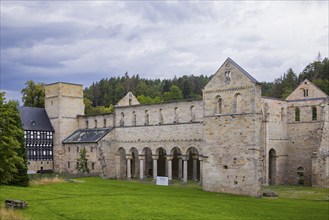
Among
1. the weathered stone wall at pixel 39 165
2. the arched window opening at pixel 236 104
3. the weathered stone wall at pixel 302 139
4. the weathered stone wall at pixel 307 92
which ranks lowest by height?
the weathered stone wall at pixel 39 165

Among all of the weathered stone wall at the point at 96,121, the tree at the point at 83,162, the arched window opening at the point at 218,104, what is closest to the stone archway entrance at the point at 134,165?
the weathered stone wall at the point at 96,121

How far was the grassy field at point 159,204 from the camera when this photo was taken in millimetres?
25922

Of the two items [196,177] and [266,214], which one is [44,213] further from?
[196,177]

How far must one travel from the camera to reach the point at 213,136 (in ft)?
130

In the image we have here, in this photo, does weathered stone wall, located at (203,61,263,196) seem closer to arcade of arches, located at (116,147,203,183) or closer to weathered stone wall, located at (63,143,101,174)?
arcade of arches, located at (116,147,203,183)

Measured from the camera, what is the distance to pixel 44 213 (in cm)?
2586

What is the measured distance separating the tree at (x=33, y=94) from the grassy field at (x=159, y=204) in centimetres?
4008

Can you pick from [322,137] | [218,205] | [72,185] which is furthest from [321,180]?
[72,185]

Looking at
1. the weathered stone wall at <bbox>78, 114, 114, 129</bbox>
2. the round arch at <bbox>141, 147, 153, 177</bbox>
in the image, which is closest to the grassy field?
the round arch at <bbox>141, 147, 153, 177</bbox>

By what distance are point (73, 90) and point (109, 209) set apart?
131 ft

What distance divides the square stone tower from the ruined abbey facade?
0.47 feet

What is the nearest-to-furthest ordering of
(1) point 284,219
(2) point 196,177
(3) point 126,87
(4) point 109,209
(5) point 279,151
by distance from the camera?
(1) point 284,219
(4) point 109,209
(5) point 279,151
(2) point 196,177
(3) point 126,87

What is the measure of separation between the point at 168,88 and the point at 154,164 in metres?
77.1

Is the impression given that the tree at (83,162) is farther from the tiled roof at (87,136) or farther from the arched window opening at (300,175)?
the arched window opening at (300,175)
